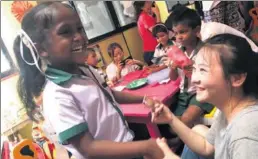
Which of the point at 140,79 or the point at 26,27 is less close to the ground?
the point at 26,27

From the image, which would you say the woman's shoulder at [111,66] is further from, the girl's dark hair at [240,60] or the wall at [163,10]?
the girl's dark hair at [240,60]

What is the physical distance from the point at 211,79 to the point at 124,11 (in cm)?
44

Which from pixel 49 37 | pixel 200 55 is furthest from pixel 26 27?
pixel 200 55

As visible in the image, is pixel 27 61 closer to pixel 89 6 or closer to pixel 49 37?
pixel 49 37

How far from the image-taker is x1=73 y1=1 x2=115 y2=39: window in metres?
0.79

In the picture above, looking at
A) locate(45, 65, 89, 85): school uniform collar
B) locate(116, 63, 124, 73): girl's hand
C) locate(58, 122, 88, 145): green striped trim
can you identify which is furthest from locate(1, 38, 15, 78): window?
locate(116, 63, 124, 73): girl's hand

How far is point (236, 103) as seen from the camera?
604mm

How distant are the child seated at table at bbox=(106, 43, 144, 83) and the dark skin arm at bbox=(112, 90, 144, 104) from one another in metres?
0.09

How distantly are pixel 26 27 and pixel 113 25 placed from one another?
34cm

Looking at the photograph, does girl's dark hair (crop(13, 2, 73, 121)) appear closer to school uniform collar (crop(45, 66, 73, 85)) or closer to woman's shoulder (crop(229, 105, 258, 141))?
school uniform collar (crop(45, 66, 73, 85))

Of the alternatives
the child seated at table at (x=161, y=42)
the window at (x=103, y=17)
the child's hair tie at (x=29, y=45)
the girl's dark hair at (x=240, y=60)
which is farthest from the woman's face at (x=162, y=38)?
the child's hair tie at (x=29, y=45)

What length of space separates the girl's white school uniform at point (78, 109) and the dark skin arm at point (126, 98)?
120 millimetres

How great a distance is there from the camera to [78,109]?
1.97 ft

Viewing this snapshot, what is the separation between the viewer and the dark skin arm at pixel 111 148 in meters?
0.59
